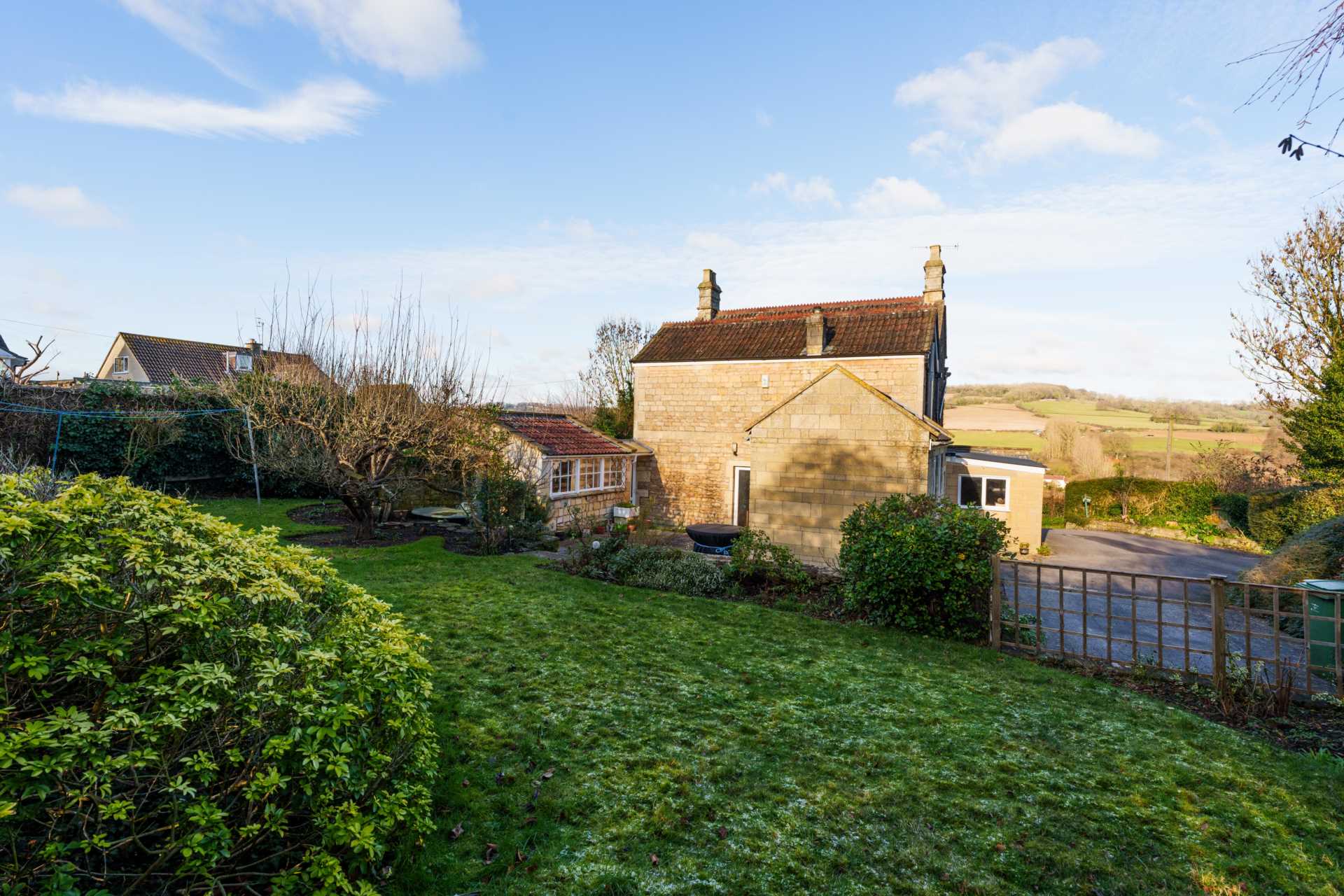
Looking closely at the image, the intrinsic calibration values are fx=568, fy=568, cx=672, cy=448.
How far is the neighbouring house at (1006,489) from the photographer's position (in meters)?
17.4

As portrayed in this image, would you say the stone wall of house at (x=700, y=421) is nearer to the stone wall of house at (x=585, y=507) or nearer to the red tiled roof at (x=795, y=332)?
the red tiled roof at (x=795, y=332)

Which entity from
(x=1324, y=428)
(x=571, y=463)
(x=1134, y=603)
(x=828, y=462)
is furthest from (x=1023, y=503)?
(x=571, y=463)

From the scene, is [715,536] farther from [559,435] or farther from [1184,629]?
[1184,629]

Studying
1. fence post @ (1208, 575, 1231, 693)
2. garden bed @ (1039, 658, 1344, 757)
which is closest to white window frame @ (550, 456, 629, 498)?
garden bed @ (1039, 658, 1344, 757)

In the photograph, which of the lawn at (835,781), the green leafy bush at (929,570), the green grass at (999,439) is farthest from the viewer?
the green grass at (999,439)

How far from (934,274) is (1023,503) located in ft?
28.0

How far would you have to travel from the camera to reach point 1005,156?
422 inches

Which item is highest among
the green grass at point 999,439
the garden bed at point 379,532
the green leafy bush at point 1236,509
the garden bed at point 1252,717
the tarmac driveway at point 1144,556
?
the green grass at point 999,439

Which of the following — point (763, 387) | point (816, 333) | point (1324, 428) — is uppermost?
point (816, 333)

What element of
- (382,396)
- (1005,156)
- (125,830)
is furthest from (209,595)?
(1005,156)

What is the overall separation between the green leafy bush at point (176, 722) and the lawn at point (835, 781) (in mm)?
928

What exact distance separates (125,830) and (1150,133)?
989 cm

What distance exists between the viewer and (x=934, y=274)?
20391 millimetres

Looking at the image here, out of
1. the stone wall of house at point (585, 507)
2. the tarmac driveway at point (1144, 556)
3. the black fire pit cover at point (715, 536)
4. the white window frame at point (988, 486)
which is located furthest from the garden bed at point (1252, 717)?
the stone wall of house at point (585, 507)
